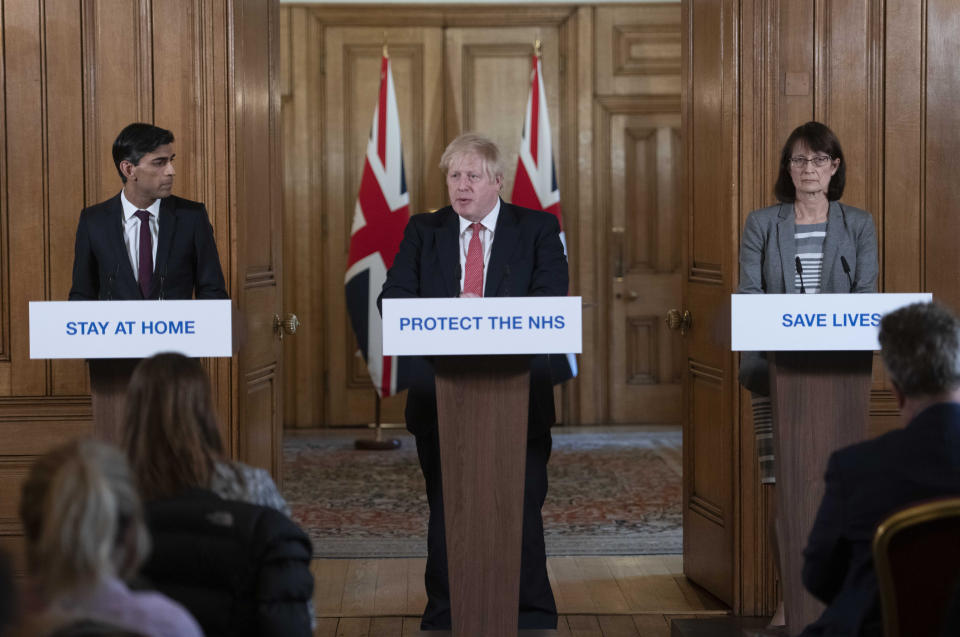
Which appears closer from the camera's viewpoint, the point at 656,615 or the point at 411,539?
the point at 656,615

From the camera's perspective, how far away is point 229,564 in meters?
1.93

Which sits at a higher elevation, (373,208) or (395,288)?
(373,208)

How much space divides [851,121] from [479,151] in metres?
1.54

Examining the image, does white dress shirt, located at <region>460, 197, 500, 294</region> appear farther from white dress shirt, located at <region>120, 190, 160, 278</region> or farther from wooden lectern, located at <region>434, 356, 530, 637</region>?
white dress shirt, located at <region>120, 190, 160, 278</region>

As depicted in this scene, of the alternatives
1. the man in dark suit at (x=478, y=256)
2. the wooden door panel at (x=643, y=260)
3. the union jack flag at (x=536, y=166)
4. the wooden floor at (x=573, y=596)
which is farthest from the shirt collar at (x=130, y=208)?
the wooden door panel at (x=643, y=260)

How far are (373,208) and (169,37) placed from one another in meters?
3.40

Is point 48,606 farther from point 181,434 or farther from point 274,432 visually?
point 274,432

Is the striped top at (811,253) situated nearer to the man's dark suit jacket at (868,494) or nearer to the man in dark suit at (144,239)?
the man's dark suit jacket at (868,494)

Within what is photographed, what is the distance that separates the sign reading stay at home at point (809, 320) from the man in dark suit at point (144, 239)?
1598 mm

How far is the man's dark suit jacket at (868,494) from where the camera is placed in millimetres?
1967

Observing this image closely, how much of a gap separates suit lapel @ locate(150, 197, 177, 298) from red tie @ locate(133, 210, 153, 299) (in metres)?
0.02

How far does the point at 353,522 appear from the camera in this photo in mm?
5812

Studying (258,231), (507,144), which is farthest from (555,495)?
(507,144)

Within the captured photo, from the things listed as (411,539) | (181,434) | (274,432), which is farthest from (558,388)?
(181,434)
